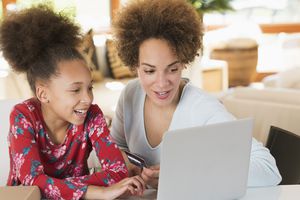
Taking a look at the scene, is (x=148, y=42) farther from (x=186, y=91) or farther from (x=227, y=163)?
(x=227, y=163)

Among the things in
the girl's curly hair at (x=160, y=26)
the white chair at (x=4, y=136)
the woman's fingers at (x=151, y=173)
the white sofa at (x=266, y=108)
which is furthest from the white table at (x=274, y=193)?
the white sofa at (x=266, y=108)

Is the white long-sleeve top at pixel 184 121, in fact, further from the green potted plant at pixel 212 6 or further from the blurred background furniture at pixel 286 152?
the green potted plant at pixel 212 6

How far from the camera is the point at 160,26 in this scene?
4.78 feet

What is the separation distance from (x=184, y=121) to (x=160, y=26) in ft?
1.03

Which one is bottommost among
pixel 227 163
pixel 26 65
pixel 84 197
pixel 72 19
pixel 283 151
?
pixel 283 151

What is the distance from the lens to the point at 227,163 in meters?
0.99

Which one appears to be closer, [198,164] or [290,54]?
[198,164]

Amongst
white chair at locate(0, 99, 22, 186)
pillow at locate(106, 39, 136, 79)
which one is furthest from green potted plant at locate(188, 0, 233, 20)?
white chair at locate(0, 99, 22, 186)

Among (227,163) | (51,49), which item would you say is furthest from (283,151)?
(51,49)

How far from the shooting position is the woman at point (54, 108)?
126cm

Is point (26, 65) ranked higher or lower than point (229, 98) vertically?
higher

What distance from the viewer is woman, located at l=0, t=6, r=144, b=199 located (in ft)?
4.13

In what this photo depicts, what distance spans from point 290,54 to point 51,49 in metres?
4.58

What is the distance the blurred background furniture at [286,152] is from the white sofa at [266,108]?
237mm
